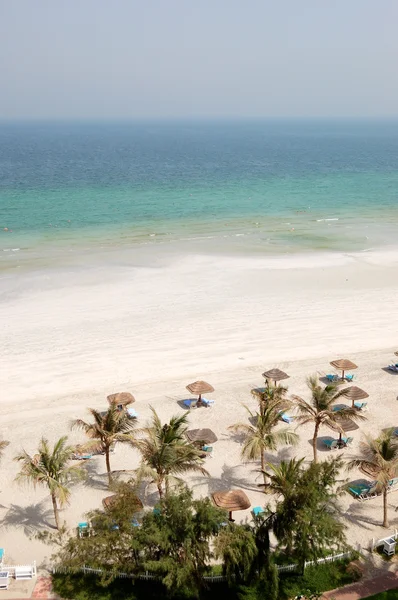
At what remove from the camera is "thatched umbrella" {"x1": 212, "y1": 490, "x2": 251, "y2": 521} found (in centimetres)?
1898

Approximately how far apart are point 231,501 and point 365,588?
15.9ft

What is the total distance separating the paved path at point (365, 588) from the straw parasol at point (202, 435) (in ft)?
27.0

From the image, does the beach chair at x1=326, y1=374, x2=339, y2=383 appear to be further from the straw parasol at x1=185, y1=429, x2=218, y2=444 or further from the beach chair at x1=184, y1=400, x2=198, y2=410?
the straw parasol at x1=185, y1=429, x2=218, y2=444

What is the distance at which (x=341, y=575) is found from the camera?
56.2ft

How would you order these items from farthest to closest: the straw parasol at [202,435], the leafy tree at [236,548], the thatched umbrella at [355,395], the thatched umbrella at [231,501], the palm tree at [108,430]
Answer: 1. the thatched umbrella at [355,395]
2. the straw parasol at [202,435]
3. the palm tree at [108,430]
4. the thatched umbrella at [231,501]
5. the leafy tree at [236,548]

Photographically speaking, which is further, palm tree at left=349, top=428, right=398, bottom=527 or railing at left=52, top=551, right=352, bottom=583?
palm tree at left=349, top=428, right=398, bottom=527

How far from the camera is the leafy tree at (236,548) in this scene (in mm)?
15078

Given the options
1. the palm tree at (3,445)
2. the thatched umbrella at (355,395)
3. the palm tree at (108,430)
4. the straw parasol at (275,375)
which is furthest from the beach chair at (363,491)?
the palm tree at (3,445)

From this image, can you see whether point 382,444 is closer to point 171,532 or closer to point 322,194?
point 171,532

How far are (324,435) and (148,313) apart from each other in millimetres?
17228

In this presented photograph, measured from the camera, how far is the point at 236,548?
15172mm

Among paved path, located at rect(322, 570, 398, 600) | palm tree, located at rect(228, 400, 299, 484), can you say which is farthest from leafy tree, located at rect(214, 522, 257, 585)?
palm tree, located at rect(228, 400, 299, 484)

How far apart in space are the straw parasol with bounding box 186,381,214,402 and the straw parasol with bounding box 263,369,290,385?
3.02m

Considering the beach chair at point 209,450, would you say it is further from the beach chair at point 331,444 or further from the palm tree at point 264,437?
the beach chair at point 331,444
